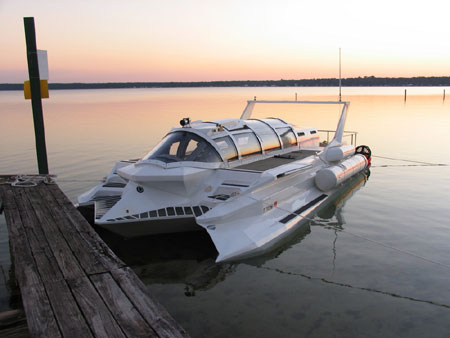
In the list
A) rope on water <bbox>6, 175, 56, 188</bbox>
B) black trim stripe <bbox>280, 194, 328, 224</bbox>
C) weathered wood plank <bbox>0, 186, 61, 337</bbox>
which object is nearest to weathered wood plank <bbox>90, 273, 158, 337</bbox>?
weathered wood plank <bbox>0, 186, 61, 337</bbox>

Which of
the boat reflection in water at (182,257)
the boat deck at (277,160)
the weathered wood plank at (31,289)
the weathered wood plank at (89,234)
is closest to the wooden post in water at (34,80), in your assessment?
the weathered wood plank at (89,234)

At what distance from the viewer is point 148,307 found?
13.8 ft

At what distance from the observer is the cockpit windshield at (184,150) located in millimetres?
8812

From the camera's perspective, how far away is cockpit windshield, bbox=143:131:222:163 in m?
8.81

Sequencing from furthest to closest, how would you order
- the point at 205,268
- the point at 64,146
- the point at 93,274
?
the point at 64,146, the point at 205,268, the point at 93,274

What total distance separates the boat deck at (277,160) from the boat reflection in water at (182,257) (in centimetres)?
159

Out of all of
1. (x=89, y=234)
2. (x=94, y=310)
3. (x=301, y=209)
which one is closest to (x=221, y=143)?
(x=301, y=209)

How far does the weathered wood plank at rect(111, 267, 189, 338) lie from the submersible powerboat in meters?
2.80

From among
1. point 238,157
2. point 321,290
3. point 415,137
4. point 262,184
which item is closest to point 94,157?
point 238,157

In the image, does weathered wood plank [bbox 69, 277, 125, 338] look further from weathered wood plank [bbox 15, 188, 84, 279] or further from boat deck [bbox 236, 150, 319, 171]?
boat deck [bbox 236, 150, 319, 171]

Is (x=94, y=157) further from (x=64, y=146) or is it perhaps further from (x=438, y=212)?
(x=438, y=212)

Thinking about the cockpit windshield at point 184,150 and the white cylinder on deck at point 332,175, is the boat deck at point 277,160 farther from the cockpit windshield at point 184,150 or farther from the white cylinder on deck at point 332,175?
the cockpit windshield at point 184,150

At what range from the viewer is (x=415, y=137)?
24828mm

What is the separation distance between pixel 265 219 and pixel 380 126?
25.3 metres
